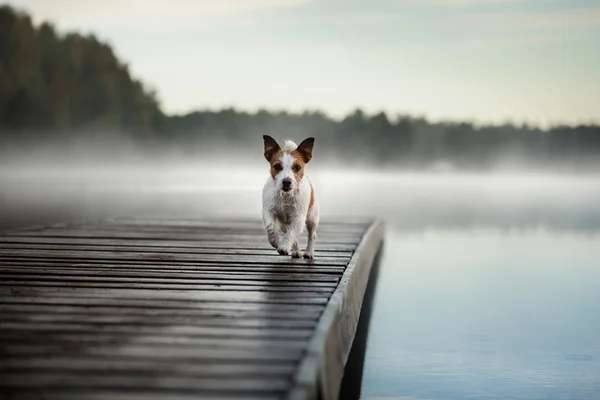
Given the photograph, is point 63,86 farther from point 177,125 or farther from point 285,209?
point 285,209

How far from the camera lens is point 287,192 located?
4496 mm

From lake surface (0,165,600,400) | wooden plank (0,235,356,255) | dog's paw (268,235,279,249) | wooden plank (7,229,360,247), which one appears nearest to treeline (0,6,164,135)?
lake surface (0,165,600,400)

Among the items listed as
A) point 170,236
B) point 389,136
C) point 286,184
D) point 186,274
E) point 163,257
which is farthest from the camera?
point 389,136

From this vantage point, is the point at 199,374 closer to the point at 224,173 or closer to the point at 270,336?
the point at 270,336

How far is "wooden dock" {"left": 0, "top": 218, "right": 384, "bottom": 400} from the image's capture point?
2354mm

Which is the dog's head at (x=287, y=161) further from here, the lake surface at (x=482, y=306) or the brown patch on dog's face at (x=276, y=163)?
the lake surface at (x=482, y=306)

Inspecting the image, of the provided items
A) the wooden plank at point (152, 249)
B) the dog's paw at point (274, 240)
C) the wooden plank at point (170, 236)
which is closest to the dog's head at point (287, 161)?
the dog's paw at point (274, 240)

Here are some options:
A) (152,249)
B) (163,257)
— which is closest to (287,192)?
(163,257)

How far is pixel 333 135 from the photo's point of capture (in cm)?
3384

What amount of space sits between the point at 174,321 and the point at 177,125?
37594 mm

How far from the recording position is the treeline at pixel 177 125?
113ft

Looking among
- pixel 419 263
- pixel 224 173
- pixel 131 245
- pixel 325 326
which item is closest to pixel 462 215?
pixel 419 263

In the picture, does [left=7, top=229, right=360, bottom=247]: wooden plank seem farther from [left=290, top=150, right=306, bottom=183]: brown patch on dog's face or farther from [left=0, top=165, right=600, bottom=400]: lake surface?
[left=290, top=150, right=306, bottom=183]: brown patch on dog's face

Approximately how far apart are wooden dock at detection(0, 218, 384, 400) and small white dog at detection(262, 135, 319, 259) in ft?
0.64
